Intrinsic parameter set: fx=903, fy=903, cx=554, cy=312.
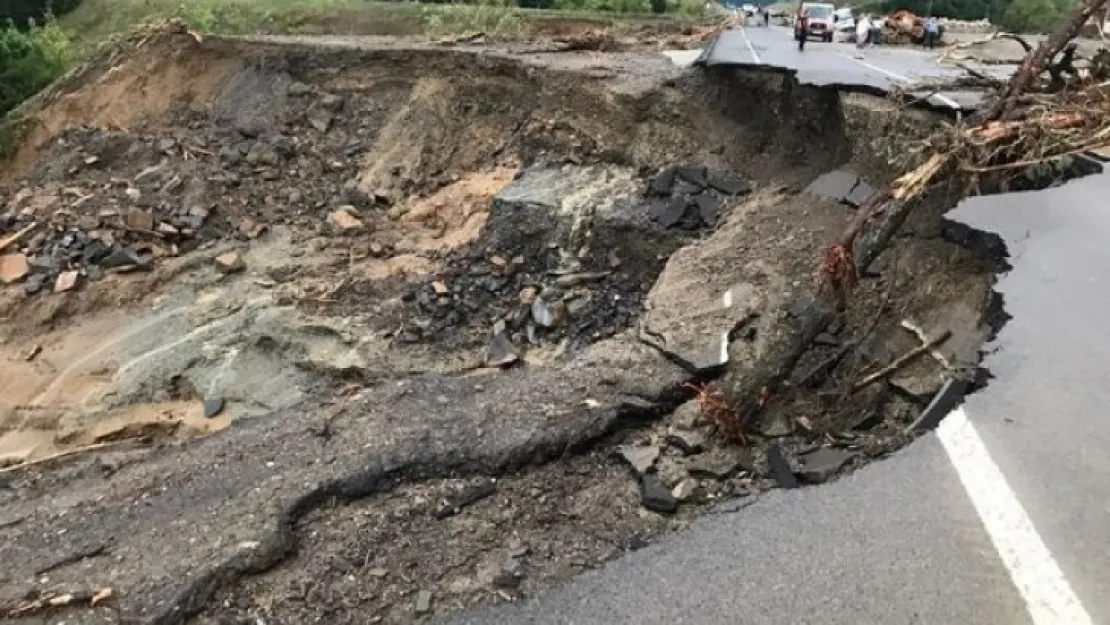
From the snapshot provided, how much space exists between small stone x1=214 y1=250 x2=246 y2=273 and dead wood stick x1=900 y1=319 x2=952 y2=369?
327 inches

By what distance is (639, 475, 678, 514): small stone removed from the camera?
4965 millimetres

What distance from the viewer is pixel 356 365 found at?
9.57m

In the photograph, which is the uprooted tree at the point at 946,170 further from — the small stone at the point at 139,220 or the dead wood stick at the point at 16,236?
the dead wood stick at the point at 16,236

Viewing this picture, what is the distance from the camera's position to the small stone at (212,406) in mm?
9211

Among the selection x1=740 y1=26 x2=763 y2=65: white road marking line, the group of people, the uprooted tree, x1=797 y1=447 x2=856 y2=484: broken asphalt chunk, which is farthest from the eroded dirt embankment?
the group of people

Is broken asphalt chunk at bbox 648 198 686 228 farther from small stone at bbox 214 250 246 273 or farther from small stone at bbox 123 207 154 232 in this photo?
small stone at bbox 123 207 154 232

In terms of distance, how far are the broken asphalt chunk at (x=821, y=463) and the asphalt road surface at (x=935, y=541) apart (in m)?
0.13

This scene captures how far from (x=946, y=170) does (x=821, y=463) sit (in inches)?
106

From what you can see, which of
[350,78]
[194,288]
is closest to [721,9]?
[350,78]

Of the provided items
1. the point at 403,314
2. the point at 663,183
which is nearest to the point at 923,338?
the point at 663,183

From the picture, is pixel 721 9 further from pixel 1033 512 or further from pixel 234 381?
pixel 1033 512

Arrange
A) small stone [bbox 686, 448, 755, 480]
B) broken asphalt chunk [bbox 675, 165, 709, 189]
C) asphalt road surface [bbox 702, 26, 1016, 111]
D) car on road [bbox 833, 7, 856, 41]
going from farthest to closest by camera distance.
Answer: car on road [bbox 833, 7, 856, 41], broken asphalt chunk [bbox 675, 165, 709, 189], asphalt road surface [bbox 702, 26, 1016, 111], small stone [bbox 686, 448, 755, 480]

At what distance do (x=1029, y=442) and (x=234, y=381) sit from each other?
7.61 m

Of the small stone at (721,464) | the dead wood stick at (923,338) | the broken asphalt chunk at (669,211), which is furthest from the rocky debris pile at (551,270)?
the small stone at (721,464)
